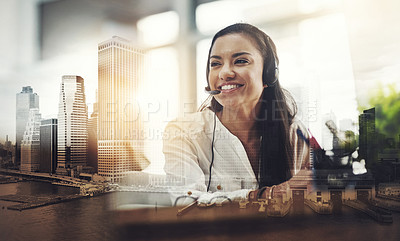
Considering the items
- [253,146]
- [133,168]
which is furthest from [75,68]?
[253,146]

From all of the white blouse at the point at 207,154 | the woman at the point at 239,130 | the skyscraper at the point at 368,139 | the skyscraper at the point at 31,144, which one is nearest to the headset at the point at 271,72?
the woman at the point at 239,130

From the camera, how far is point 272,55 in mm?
2865

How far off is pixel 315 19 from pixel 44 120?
2.37 metres

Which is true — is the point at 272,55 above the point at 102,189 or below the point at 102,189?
above

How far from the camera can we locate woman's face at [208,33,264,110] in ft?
9.23

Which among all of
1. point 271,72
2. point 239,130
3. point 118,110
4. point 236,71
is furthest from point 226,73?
point 118,110

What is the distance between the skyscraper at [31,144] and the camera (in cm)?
287

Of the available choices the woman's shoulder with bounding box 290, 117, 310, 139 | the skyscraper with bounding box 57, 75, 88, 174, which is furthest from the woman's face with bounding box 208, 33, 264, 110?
the skyscraper with bounding box 57, 75, 88, 174

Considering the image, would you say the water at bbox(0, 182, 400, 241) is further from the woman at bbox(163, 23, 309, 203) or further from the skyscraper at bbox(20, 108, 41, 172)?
the woman at bbox(163, 23, 309, 203)

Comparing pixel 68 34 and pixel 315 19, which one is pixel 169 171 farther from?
pixel 315 19

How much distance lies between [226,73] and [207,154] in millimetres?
681

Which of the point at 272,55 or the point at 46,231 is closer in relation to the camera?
the point at 46,231

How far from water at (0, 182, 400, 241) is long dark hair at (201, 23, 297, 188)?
408 mm

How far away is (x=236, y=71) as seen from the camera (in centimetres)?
281
